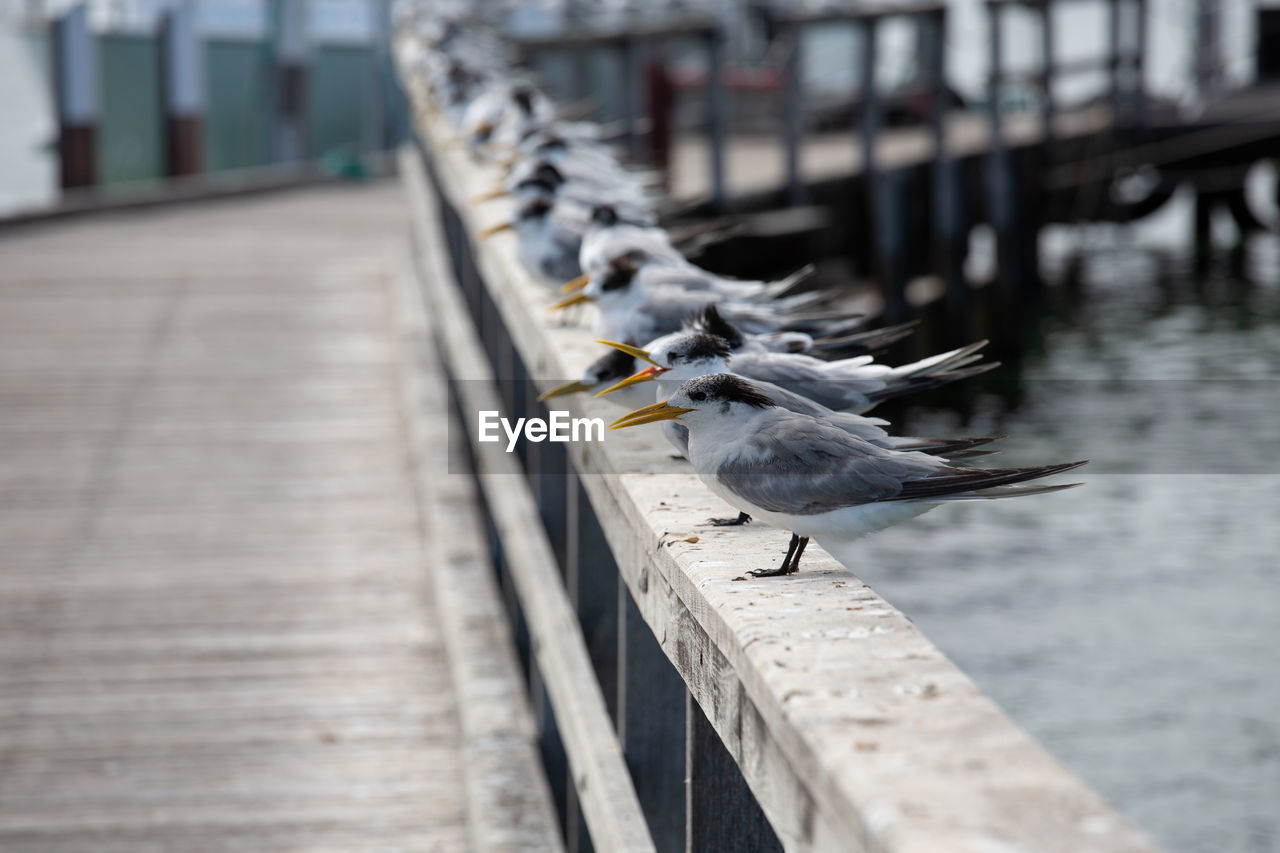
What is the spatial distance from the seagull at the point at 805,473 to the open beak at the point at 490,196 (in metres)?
3.10

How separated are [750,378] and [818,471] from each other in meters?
0.46

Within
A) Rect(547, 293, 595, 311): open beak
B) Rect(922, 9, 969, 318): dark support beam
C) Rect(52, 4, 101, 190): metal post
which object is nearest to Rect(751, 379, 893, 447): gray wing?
Rect(547, 293, 595, 311): open beak

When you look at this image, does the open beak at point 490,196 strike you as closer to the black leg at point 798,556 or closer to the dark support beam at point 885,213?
the black leg at point 798,556

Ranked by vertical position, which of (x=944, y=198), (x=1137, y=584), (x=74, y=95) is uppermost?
(x=74, y=95)

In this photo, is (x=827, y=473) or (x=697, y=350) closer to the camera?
(x=827, y=473)

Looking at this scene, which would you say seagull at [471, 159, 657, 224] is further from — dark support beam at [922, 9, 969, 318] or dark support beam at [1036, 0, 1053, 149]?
dark support beam at [1036, 0, 1053, 149]

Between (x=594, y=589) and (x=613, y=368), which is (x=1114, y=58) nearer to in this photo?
(x=594, y=589)

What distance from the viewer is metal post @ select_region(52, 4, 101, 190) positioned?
61.3ft

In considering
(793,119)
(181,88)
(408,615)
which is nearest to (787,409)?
(408,615)

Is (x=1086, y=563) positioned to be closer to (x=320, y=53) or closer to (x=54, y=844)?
(x=54, y=844)

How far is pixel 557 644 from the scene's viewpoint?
336cm

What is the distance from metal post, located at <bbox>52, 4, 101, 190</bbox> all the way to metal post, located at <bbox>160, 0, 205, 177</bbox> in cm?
222

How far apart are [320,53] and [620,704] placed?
31.1 metres

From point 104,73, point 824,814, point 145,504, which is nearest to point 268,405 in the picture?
point 145,504
